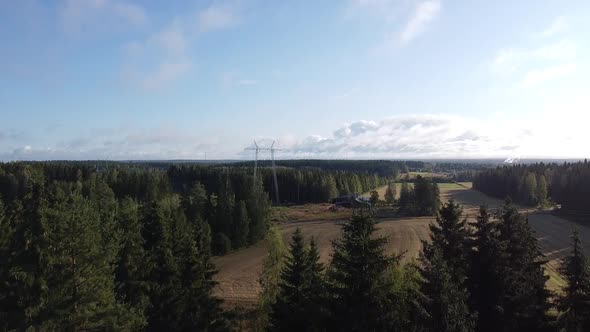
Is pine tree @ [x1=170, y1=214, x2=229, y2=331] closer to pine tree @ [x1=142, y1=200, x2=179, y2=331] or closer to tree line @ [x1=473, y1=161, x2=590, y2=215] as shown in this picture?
pine tree @ [x1=142, y1=200, x2=179, y2=331]

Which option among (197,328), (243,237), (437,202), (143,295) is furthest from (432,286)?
(437,202)

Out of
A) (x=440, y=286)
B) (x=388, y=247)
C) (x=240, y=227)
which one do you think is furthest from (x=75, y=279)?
(x=388, y=247)

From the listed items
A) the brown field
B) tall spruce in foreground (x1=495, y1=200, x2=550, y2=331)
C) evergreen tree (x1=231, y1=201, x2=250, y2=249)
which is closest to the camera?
tall spruce in foreground (x1=495, y1=200, x2=550, y2=331)

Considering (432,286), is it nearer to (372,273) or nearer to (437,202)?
(372,273)

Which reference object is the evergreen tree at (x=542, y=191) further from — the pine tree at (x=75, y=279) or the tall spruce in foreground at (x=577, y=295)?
the pine tree at (x=75, y=279)

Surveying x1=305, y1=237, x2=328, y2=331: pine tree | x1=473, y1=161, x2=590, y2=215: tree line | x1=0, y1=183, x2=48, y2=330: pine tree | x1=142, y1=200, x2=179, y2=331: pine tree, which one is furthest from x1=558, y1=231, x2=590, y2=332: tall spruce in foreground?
x1=473, y1=161, x2=590, y2=215: tree line

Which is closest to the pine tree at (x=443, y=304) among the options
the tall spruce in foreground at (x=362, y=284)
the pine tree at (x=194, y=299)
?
the tall spruce in foreground at (x=362, y=284)
